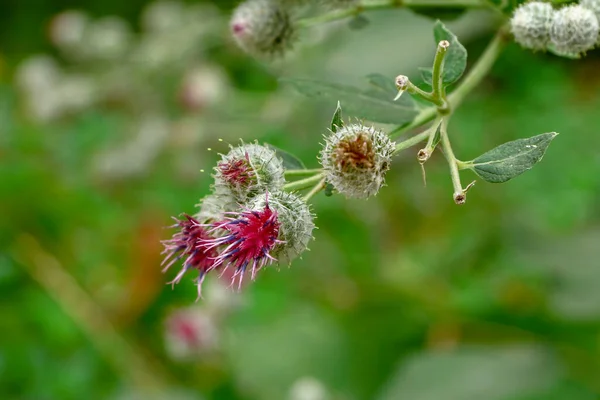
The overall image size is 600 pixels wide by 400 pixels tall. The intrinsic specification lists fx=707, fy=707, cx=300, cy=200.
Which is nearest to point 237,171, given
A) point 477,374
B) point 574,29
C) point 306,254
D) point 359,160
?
point 359,160

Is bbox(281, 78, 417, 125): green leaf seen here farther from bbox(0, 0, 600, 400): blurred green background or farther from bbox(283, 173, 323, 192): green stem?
bbox(0, 0, 600, 400): blurred green background

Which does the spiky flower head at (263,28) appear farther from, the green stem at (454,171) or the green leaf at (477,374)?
the green leaf at (477,374)

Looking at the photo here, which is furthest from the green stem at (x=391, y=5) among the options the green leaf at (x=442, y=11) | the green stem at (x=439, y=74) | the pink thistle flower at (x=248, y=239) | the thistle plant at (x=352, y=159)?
the pink thistle flower at (x=248, y=239)

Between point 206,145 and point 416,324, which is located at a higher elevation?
point 206,145

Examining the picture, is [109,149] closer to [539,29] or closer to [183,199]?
[183,199]

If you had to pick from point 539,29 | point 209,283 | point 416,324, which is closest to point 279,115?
point 209,283
